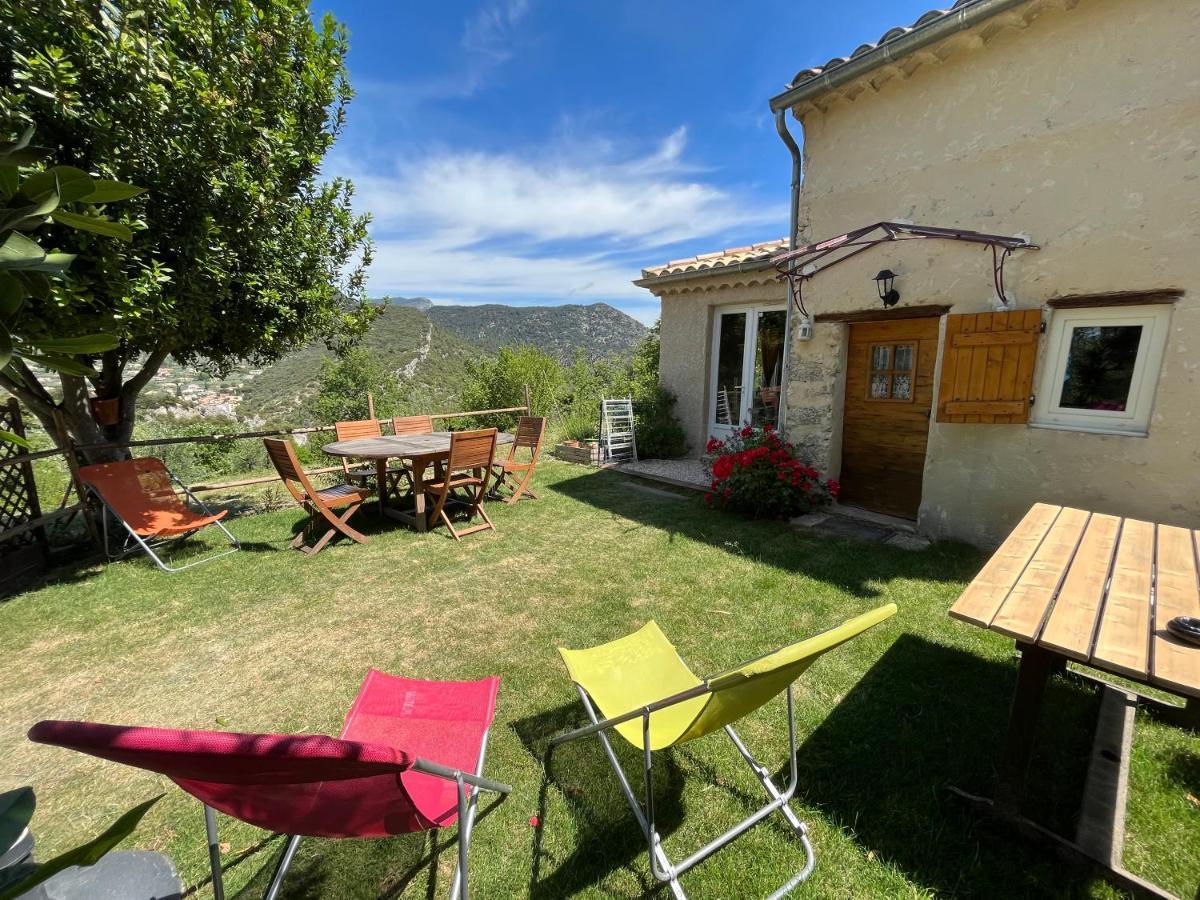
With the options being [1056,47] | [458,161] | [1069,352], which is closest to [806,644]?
[1069,352]

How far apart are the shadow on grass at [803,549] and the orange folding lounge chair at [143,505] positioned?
4225mm

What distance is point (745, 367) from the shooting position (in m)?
7.91

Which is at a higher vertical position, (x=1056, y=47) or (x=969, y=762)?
(x=1056, y=47)

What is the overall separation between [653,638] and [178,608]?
3.73m

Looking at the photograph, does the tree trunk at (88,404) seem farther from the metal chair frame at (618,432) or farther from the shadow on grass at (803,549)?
the metal chair frame at (618,432)

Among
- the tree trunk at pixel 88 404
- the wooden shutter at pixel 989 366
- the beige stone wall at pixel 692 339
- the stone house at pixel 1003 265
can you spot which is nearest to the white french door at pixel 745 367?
the beige stone wall at pixel 692 339

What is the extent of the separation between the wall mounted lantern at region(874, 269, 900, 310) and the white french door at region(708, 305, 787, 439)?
7.65 ft

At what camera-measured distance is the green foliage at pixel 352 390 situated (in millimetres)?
12086

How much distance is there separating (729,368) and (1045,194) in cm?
450

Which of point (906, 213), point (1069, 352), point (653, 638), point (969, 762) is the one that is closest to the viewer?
point (969, 762)

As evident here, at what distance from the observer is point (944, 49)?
4.26 meters

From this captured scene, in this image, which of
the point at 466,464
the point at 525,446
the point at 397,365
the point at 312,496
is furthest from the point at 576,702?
the point at 397,365

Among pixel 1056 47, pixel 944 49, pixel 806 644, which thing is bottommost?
pixel 806 644

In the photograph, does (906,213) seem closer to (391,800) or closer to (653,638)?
(653,638)
